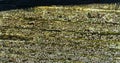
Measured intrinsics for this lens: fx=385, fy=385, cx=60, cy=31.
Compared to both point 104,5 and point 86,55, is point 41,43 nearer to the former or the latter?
point 86,55

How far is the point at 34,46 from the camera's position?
2.90 meters

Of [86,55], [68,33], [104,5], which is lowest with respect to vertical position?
[86,55]

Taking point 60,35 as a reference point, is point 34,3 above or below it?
above

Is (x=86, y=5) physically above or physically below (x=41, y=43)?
above

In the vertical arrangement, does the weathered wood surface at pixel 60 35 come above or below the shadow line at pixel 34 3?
below

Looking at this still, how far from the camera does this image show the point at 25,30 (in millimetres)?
2873

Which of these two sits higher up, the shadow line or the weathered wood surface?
the shadow line

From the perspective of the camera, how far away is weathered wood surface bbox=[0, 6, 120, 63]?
275 cm

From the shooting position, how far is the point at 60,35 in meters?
2.83

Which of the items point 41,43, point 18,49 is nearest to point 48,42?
point 41,43

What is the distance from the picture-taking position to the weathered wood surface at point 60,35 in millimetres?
2748

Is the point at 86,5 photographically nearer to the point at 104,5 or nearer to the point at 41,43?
the point at 104,5

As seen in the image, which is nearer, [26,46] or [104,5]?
[104,5]

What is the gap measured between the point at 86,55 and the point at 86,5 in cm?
37
